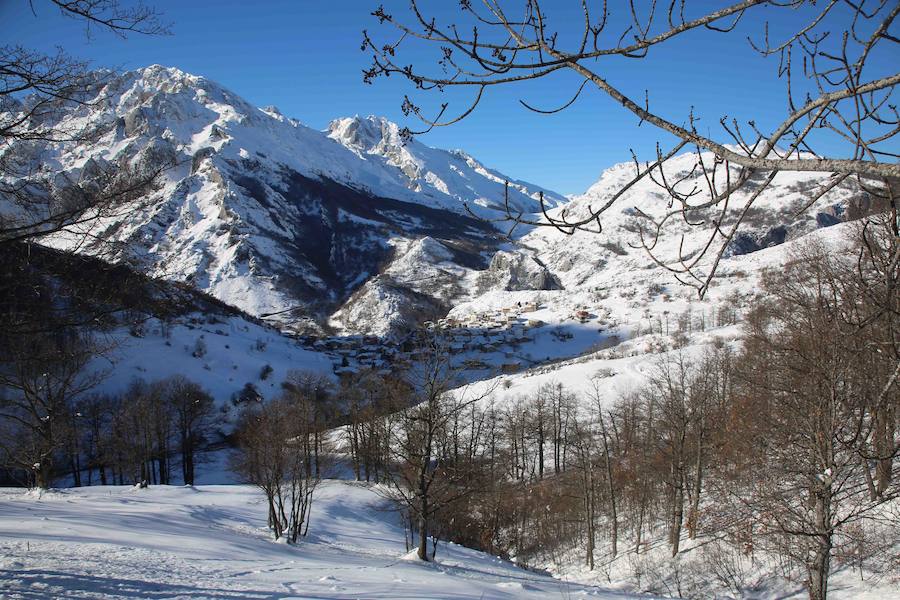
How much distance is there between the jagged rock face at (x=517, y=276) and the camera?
12975 centimetres

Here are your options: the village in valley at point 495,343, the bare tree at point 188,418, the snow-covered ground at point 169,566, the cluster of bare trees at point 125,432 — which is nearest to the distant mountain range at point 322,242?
the village in valley at point 495,343

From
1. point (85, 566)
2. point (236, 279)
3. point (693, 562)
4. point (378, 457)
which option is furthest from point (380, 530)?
point (236, 279)

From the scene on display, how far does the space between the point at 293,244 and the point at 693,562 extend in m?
145

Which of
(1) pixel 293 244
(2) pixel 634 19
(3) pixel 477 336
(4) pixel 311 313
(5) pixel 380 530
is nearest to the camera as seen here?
(2) pixel 634 19

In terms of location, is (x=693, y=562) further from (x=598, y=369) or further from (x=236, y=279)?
(x=236, y=279)

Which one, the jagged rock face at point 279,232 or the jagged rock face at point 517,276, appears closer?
the jagged rock face at point 279,232

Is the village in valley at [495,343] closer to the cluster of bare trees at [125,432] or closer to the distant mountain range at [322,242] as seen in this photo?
the distant mountain range at [322,242]

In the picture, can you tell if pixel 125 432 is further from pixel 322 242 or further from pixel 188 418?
pixel 322 242

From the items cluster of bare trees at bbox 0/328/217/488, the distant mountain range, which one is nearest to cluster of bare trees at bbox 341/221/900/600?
cluster of bare trees at bbox 0/328/217/488

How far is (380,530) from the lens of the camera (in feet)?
58.5

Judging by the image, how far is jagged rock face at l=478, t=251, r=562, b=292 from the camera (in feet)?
426

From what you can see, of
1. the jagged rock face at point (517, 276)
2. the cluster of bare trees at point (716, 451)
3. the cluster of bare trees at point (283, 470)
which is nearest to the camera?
the cluster of bare trees at point (716, 451)

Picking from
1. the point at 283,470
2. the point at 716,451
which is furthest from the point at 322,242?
the point at 716,451

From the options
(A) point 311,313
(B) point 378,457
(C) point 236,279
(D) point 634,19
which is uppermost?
(C) point 236,279
